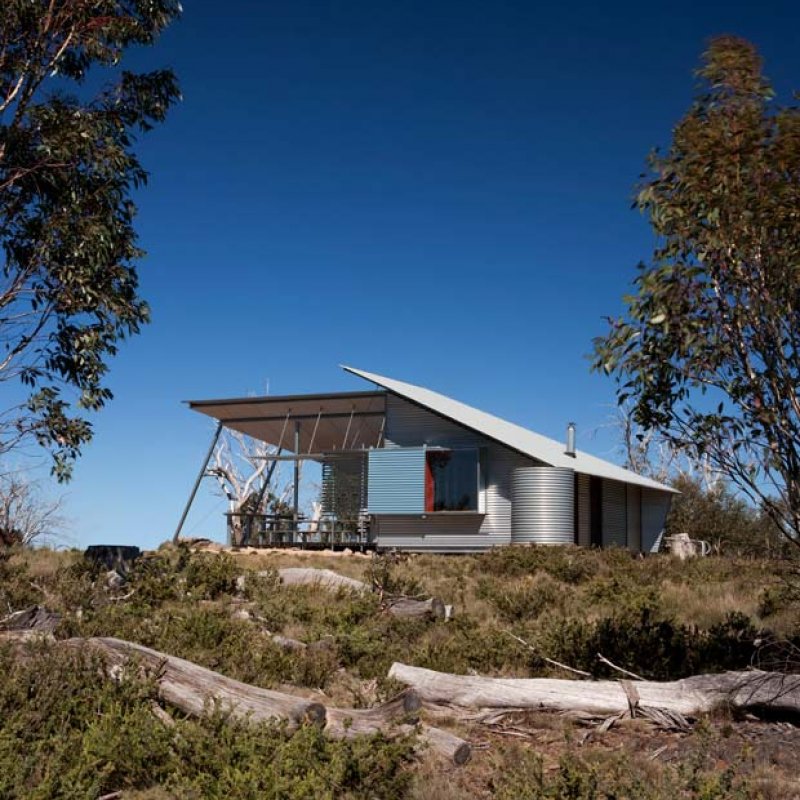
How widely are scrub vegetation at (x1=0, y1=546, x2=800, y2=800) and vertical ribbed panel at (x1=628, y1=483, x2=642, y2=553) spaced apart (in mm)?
13031

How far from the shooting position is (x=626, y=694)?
8.80m

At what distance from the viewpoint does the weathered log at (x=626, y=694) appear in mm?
8609

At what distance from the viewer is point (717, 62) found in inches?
364

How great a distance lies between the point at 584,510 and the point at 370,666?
64.7 feet

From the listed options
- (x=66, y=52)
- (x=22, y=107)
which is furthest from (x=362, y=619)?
(x=66, y=52)

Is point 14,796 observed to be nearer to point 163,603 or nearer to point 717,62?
point 163,603

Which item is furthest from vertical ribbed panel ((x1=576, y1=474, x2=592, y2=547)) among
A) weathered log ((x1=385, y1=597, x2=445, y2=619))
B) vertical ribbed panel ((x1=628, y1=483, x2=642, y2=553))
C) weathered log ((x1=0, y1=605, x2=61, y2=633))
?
→ weathered log ((x1=0, y1=605, x2=61, y2=633))

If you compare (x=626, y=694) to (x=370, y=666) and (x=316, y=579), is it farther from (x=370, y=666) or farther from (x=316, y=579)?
(x=316, y=579)

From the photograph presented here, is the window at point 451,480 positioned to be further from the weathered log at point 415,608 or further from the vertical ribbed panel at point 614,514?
the weathered log at point 415,608


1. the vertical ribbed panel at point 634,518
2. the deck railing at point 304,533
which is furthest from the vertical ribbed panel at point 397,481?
the vertical ribbed panel at point 634,518

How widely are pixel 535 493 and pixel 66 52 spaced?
1600 cm

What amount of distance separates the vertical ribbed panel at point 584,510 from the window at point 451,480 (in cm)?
398

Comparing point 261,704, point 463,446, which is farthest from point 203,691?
point 463,446

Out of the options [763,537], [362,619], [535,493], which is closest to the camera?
[362,619]
